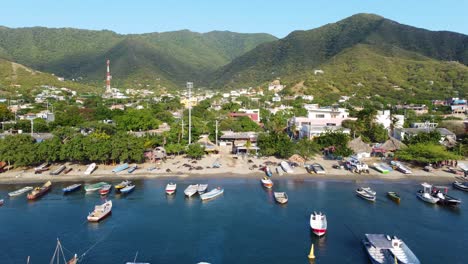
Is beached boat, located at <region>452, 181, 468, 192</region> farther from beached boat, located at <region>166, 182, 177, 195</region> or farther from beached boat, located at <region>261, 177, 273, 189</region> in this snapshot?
beached boat, located at <region>166, 182, 177, 195</region>

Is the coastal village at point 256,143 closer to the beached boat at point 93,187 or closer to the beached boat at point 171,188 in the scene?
the beached boat at point 93,187

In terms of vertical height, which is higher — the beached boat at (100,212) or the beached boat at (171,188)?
the beached boat at (171,188)

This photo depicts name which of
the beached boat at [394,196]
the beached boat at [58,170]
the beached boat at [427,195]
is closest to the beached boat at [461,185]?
the beached boat at [427,195]

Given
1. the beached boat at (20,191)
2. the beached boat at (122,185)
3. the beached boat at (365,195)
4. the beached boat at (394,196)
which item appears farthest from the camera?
the beached boat at (122,185)

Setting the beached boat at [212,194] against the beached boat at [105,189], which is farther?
the beached boat at [105,189]

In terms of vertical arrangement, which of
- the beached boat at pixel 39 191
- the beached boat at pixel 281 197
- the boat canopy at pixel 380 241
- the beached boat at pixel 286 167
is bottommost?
the beached boat at pixel 39 191

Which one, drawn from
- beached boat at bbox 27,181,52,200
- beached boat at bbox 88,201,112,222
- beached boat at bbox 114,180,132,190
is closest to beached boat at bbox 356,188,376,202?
beached boat at bbox 88,201,112,222

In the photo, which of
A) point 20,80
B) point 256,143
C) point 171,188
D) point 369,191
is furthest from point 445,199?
point 20,80
